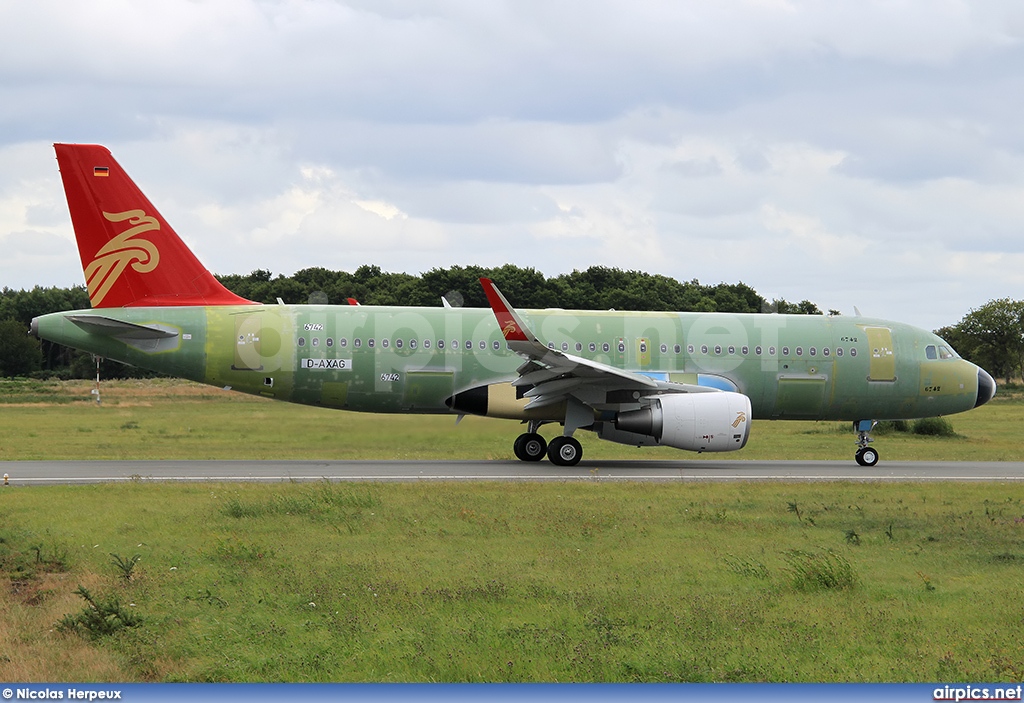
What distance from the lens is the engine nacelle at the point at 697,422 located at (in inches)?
1000

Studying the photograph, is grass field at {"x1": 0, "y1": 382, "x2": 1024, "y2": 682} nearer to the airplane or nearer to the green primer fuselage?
the airplane

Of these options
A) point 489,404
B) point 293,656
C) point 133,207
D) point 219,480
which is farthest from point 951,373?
point 293,656

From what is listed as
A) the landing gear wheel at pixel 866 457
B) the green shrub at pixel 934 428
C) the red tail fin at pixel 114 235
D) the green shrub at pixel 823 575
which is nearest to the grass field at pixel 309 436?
the green shrub at pixel 934 428

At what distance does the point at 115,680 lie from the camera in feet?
28.9

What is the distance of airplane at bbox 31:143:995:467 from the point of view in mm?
26234

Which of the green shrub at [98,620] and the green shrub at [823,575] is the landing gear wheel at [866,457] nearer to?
the green shrub at [823,575]

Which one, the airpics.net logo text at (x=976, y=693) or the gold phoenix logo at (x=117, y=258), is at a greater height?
the gold phoenix logo at (x=117, y=258)

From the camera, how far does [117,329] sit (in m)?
26.3

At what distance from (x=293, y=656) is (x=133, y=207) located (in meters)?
20.4

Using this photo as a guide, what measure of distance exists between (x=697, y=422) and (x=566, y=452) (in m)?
3.44

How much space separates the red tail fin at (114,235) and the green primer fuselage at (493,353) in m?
0.59

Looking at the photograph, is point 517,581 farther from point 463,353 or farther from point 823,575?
point 463,353

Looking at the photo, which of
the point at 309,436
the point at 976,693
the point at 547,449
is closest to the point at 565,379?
the point at 547,449

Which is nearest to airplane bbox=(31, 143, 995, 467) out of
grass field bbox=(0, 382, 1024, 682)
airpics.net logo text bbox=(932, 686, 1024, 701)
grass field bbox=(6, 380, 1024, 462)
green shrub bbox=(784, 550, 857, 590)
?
grass field bbox=(6, 380, 1024, 462)
